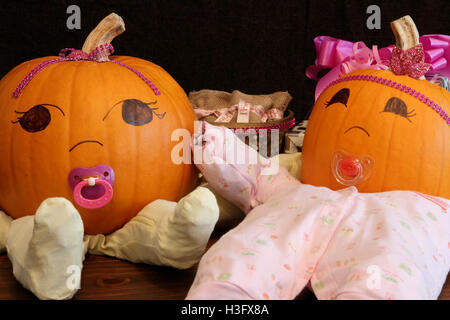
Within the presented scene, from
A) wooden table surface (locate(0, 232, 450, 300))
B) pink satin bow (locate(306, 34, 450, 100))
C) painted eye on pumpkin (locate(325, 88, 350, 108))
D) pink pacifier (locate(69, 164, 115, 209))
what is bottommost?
wooden table surface (locate(0, 232, 450, 300))

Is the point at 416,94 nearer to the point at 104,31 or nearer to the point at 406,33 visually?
the point at 406,33

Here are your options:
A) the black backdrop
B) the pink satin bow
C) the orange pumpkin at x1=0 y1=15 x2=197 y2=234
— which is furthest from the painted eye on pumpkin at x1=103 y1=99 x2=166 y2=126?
Answer: the black backdrop

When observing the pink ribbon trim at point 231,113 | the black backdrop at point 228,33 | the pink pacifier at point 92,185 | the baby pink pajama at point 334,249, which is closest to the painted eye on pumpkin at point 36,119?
the pink pacifier at point 92,185

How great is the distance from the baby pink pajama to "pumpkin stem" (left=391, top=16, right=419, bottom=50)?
15.1 inches

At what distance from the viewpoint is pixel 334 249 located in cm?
88

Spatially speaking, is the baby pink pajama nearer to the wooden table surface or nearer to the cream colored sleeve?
the wooden table surface

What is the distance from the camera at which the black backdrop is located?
1665 mm

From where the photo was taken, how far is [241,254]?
0.81 metres

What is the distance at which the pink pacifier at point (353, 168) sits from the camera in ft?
3.62

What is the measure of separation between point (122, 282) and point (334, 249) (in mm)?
422

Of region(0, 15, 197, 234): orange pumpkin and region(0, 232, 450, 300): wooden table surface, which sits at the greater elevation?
region(0, 15, 197, 234): orange pumpkin

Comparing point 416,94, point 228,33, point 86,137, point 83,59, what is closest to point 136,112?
point 86,137

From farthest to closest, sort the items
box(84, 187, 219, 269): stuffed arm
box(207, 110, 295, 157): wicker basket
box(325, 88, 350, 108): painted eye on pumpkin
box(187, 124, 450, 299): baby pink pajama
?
box(207, 110, 295, 157): wicker basket < box(325, 88, 350, 108): painted eye on pumpkin < box(84, 187, 219, 269): stuffed arm < box(187, 124, 450, 299): baby pink pajama

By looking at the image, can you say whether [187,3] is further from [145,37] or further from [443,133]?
[443,133]
